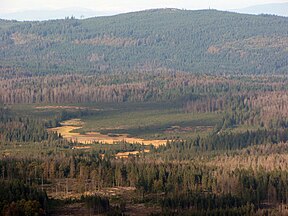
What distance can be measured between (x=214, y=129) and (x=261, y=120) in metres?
9.73

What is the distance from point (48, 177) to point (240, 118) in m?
77.7

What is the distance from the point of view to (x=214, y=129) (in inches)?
6905

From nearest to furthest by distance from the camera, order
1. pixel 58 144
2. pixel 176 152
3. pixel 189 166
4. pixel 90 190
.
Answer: pixel 90 190, pixel 189 166, pixel 176 152, pixel 58 144

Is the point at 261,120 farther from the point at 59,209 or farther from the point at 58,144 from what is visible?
the point at 59,209

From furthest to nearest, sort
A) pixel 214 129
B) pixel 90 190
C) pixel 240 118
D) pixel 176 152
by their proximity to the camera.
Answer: pixel 240 118, pixel 214 129, pixel 176 152, pixel 90 190

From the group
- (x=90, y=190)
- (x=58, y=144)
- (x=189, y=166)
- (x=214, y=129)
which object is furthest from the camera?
(x=214, y=129)

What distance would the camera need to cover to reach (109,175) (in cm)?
11200

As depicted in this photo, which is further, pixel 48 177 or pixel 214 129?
pixel 214 129

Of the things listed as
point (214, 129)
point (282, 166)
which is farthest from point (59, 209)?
point (214, 129)

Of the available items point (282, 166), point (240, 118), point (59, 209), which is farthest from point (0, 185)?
point (240, 118)

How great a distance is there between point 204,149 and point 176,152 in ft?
15.2

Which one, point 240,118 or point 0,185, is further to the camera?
point 240,118

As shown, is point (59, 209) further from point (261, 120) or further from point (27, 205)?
point (261, 120)

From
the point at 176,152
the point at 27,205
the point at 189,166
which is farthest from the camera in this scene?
the point at 176,152
